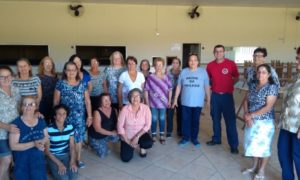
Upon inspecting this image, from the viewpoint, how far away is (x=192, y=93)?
3.46 meters

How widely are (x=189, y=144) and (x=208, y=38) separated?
23.4 ft

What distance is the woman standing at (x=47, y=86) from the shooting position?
3.02 m

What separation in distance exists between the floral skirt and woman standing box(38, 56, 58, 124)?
230 cm

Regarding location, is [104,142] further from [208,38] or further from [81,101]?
[208,38]

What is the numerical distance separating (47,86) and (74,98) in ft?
1.66

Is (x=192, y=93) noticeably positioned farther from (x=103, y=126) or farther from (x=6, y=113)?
(x=6, y=113)

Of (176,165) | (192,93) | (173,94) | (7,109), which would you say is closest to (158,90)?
(173,94)

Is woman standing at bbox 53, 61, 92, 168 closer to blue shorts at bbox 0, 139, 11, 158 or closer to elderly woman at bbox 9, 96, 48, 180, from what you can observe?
elderly woman at bbox 9, 96, 48, 180

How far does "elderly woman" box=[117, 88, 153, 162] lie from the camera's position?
10.1 ft

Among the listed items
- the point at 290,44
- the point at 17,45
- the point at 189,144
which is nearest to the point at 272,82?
the point at 189,144

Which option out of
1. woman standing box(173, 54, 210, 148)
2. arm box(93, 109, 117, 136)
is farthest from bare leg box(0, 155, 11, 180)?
woman standing box(173, 54, 210, 148)

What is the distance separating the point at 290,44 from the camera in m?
10.6

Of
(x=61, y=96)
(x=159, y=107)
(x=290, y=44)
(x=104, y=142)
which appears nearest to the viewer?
(x=61, y=96)

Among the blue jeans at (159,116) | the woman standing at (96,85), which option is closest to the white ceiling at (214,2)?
the woman standing at (96,85)
